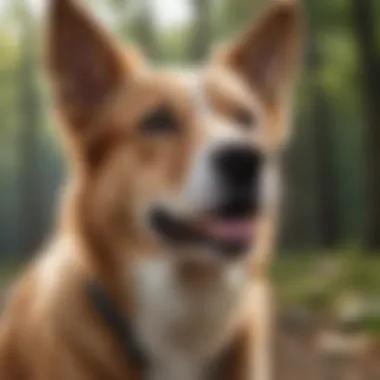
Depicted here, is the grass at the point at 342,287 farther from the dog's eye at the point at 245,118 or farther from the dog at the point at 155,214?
the dog's eye at the point at 245,118

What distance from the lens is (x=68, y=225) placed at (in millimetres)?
1428

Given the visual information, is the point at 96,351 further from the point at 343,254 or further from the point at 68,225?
the point at 343,254

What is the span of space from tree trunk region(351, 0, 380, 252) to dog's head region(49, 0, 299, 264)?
267 millimetres

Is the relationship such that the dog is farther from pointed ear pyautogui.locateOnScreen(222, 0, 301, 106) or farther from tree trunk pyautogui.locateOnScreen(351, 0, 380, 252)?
tree trunk pyautogui.locateOnScreen(351, 0, 380, 252)

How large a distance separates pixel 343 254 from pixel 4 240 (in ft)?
1.72

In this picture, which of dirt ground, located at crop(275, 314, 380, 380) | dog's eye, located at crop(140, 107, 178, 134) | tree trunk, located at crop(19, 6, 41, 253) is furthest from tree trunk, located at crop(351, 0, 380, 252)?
tree trunk, located at crop(19, 6, 41, 253)

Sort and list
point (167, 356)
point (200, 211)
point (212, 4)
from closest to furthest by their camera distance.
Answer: point (200, 211) < point (167, 356) < point (212, 4)

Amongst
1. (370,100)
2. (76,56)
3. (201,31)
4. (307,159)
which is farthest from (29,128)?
(370,100)

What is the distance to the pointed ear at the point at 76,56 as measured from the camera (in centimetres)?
138

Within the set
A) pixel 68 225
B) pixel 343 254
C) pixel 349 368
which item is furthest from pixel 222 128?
pixel 349 368

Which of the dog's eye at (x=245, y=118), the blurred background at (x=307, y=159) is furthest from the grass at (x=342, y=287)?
the dog's eye at (x=245, y=118)

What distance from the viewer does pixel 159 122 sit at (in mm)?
1389

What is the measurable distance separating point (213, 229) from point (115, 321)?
190mm

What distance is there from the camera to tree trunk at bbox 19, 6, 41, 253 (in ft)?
4.91
